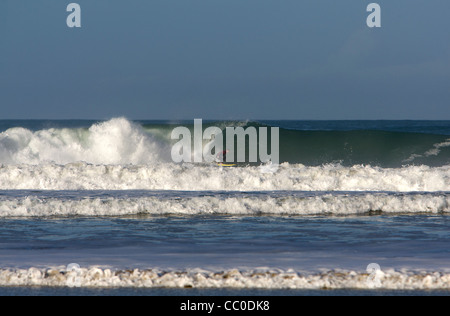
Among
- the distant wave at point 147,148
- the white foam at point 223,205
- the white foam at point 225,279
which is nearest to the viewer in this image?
the white foam at point 225,279

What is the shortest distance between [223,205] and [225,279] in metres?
6.45

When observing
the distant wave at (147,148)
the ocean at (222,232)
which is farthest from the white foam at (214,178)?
the distant wave at (147,148)

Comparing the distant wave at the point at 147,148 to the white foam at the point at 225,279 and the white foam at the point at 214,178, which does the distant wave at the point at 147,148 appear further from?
the white foam at the point at 225,279

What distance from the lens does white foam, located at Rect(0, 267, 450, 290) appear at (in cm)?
651

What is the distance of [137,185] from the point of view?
1798 cm

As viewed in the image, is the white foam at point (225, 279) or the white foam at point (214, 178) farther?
the white foam at point (214, 178)

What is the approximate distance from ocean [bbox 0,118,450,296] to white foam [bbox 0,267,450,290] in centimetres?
1

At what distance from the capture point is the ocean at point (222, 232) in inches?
260

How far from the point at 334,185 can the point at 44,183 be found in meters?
7.67

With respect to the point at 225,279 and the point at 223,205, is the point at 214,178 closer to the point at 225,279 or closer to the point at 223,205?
the point at 223,205

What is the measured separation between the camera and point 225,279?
261 inches

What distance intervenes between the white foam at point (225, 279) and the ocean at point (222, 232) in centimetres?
1
